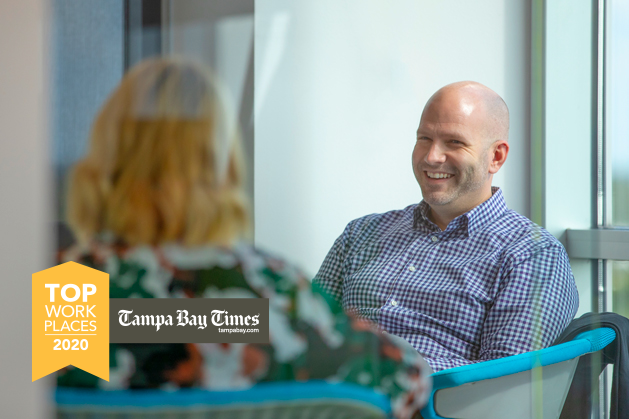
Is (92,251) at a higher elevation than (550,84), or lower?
lower

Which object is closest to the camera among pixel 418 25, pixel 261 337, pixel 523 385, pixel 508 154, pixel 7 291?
pixel 7 291

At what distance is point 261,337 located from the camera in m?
0.62

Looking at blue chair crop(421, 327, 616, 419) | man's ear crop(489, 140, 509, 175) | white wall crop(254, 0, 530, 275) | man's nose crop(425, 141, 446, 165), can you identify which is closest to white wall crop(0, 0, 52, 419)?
white wall crop(254, 0, 530, 275)

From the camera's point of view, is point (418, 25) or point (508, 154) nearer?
point (418, 25)

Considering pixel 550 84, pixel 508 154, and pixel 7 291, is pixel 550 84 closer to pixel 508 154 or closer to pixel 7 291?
pixel 508 154

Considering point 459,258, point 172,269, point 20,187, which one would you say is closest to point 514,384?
point 459,258

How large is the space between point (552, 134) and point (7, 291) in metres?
1.13

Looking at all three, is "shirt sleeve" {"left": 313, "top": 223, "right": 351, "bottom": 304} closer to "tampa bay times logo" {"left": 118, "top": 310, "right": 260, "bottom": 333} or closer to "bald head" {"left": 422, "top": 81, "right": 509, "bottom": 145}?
"tampa bay times logo" {"left": 118, "top": 310, "right": 260, "bottom": 333}

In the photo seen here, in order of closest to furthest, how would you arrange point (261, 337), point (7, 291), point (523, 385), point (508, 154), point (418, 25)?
point (7, 291) → point (261, 337) → point (523, 385) → point (418, 25) → point (508, 154)


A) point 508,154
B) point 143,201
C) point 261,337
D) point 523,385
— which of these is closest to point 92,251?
point 143,201

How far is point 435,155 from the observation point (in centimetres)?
124

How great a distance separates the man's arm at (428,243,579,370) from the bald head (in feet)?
0.95

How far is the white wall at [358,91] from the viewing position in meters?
0.83

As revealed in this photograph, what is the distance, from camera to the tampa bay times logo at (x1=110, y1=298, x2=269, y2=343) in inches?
23.4
